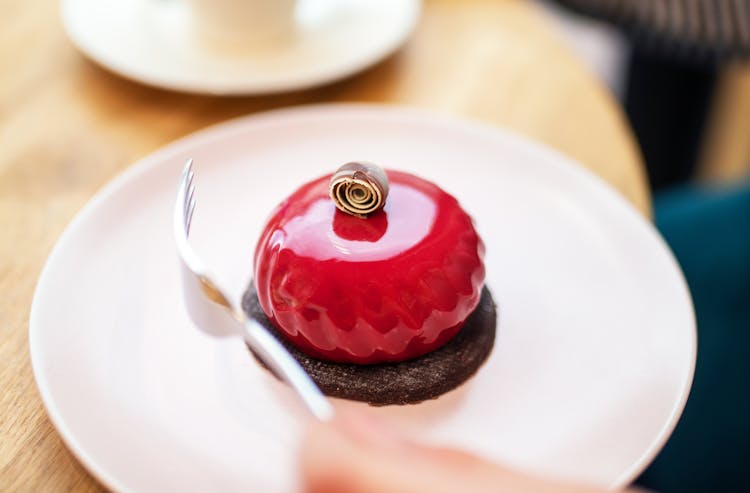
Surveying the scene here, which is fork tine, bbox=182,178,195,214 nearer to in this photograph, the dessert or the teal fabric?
the dessert

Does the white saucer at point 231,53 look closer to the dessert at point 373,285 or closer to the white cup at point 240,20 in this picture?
the white cup at point 240,20

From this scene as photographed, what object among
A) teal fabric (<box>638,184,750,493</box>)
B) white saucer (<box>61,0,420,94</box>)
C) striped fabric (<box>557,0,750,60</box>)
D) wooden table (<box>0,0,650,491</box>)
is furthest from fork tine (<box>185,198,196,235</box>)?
striped fabric (<box>557,0,750,60</box>)

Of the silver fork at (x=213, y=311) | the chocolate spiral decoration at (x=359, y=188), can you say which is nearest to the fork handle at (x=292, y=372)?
the silver fork at (x=213, y=311)

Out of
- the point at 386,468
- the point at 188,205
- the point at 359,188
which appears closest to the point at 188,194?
the point at 188,205

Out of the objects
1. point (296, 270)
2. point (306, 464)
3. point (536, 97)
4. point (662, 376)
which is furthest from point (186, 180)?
point (536, 97)

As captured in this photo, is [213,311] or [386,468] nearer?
[386,468]

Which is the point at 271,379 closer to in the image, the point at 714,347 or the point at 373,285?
the point at 373,285

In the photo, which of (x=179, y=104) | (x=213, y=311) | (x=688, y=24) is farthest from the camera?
(x=688, y=24)
